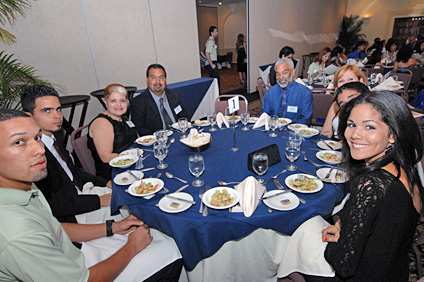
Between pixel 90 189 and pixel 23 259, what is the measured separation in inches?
56.1

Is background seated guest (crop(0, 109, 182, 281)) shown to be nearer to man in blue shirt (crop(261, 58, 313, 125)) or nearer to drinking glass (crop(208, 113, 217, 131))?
drinking glass (crop(208, 113, 217, 131))

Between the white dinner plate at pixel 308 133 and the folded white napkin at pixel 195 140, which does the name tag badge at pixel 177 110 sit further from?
the white dinner plate at pixel 308 133

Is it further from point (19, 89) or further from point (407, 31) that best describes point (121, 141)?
point (407, 31)

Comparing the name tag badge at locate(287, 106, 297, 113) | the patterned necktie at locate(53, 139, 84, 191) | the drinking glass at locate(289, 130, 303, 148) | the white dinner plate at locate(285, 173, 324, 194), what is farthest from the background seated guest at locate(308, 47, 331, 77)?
the patterned necktie at locate(53, 139, 84, 191)

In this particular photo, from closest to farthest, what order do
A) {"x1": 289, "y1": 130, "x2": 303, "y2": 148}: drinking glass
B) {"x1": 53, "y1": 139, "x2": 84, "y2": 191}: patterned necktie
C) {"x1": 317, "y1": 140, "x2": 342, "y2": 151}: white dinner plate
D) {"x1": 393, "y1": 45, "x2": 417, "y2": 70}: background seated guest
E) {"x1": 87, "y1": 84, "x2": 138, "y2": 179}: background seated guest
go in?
1. {"x1": 289, "y1": 130, "x2": 303, "y2": 148}: drinking glass
2. {"x1": 317, "y1": 140, "x2": 342, "y2": 151}: white dinner plate
3. {"x1": 53, "y1": 139, "x2": 84, "y2": 191}: patterned necktie
4. {"x1": 87, "y1": 84, "x2": 138, "y2": 179}: background seated guest
5. {"x1": 393, "y1": 45, "x2": 417, "y2": 70}: background seated guest

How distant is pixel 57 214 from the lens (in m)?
1.70

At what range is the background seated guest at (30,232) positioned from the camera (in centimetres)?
88

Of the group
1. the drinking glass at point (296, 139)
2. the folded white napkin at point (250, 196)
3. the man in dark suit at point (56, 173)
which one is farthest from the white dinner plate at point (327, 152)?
the man in dark suit at point (56, 173)

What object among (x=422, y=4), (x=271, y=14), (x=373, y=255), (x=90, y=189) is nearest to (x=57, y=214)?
(x=90, y=189)

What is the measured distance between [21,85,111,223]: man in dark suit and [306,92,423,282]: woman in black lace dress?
5.58ft

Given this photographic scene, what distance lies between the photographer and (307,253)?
142 cm

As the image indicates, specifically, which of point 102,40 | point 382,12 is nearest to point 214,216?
point 102,40

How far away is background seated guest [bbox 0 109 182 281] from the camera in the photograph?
875mm

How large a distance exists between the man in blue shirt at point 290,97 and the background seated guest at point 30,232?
98.4 inches
